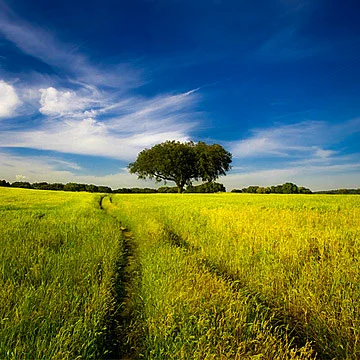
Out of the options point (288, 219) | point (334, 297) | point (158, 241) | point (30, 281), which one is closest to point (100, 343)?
point (30, 281)

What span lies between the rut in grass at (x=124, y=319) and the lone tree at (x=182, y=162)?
55.8m

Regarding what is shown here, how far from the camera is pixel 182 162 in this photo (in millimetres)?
64375

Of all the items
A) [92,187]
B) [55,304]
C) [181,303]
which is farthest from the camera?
[92,187]

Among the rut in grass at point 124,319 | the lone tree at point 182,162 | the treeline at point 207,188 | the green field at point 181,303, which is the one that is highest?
the lone tree at point 182,162

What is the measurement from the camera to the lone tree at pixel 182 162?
63656 mm

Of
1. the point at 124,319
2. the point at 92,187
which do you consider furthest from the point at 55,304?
the point at 92,187

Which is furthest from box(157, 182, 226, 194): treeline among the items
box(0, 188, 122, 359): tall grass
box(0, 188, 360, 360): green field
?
box(0, 188, 122, 359): tall grass

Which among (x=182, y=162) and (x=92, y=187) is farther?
(x=92, y=187)

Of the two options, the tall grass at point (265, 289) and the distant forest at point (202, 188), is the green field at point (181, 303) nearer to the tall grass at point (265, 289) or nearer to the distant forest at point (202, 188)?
the tall grass at point (265, 289)

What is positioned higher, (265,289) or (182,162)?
(182,162)

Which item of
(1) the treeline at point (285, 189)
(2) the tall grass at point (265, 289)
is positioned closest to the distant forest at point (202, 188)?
(1) the treeline at point (285, 189)

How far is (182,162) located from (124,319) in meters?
60.2

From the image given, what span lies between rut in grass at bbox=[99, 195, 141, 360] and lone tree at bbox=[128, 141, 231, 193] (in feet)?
183

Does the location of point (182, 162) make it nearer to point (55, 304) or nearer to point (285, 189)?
point (285, 189)
